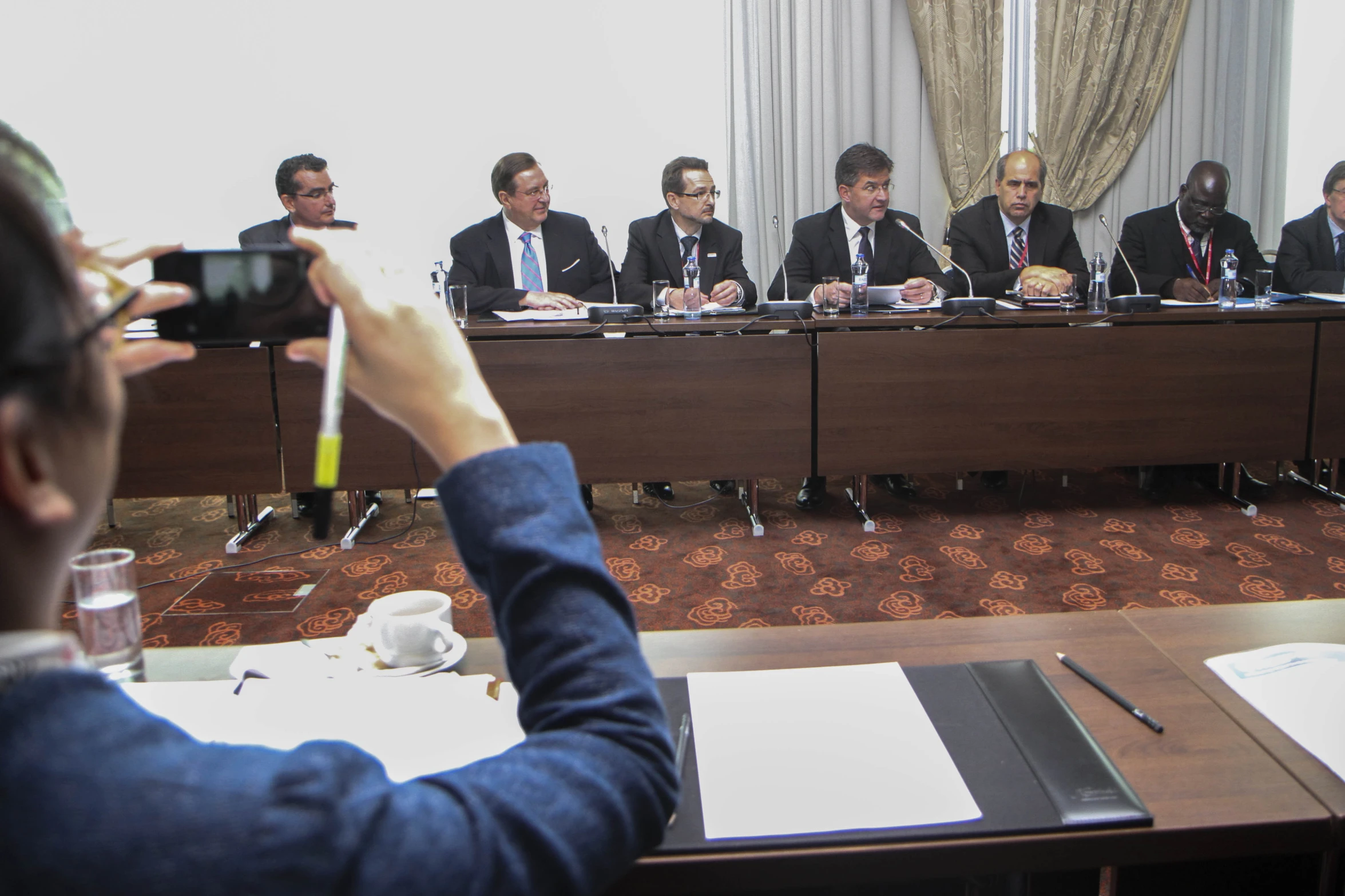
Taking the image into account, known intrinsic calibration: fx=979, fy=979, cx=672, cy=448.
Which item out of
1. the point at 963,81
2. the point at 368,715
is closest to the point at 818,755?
the point at 368,715

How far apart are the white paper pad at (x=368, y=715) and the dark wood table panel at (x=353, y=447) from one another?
2436 millimetres

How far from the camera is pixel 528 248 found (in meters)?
4.37

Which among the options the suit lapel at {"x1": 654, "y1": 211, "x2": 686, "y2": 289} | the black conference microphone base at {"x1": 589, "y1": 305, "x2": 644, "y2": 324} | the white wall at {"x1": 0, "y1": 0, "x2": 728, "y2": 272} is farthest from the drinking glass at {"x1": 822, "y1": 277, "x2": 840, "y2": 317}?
the white wall at {"x1": 0, "y1": 0, "x2": 728, "y2": 272}

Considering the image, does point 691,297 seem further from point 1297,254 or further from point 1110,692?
point 1297,254

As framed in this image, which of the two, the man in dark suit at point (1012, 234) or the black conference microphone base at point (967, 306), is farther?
the man in dark suit at point (1012, 234)

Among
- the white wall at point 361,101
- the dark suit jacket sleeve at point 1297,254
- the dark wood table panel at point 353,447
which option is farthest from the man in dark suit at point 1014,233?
the dark wood table panel at point 353,447

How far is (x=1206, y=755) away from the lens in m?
0.79

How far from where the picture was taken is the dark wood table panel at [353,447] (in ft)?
10.8

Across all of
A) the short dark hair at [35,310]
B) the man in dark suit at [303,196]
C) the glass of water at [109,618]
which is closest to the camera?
the short dark hair at [35,310]

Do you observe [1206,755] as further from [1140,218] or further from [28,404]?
[1140,218]

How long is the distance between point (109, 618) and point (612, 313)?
2655 mm

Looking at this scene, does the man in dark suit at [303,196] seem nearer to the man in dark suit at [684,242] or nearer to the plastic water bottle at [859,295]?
the man in dark suit at [684,242]

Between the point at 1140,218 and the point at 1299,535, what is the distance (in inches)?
73.8

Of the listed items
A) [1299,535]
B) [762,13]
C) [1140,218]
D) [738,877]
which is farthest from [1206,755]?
[762,13]
